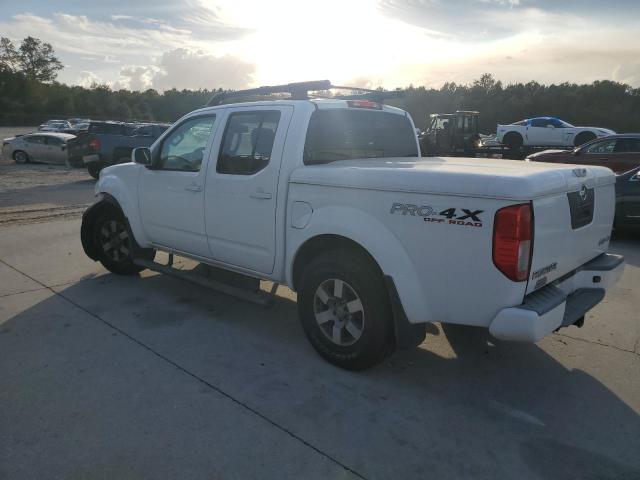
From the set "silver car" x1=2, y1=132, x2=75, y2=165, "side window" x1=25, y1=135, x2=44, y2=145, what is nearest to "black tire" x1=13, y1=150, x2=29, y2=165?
"silver car" x1=2, y1=132, x2=75, y2=165

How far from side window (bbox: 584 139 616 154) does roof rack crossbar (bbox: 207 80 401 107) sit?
9.64 meters

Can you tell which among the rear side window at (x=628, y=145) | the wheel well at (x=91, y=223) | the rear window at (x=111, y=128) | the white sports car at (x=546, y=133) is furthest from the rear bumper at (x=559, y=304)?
the white sports car at (x=546, y=133)

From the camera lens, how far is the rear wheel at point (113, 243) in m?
5.70

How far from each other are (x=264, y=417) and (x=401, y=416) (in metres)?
0.83

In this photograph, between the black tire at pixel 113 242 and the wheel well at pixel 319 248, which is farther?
the black tire at pixel 113 242

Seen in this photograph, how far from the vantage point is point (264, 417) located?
3070 millimetres

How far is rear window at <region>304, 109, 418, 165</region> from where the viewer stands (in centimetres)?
405

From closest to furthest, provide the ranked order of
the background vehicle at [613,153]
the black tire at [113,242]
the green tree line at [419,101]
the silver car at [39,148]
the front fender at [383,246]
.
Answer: the front fender at [383,246] < the black tire at [113,242] < the background vehicle at [613,153] < the silver car at [39,148] < the green tree line at [419,101]

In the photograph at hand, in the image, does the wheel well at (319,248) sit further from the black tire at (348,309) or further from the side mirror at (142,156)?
the side mirror at (142,156)

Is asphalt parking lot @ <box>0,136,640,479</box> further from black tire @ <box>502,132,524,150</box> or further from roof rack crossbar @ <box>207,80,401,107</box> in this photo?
black tire @ <box>502,132,524,150</box>

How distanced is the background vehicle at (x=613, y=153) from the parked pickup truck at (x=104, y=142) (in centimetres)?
1271

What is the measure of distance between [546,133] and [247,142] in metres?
21.8

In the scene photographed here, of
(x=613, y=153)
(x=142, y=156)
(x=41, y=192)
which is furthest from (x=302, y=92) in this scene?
(x=41, y=192)

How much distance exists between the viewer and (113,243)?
5.83 metres
